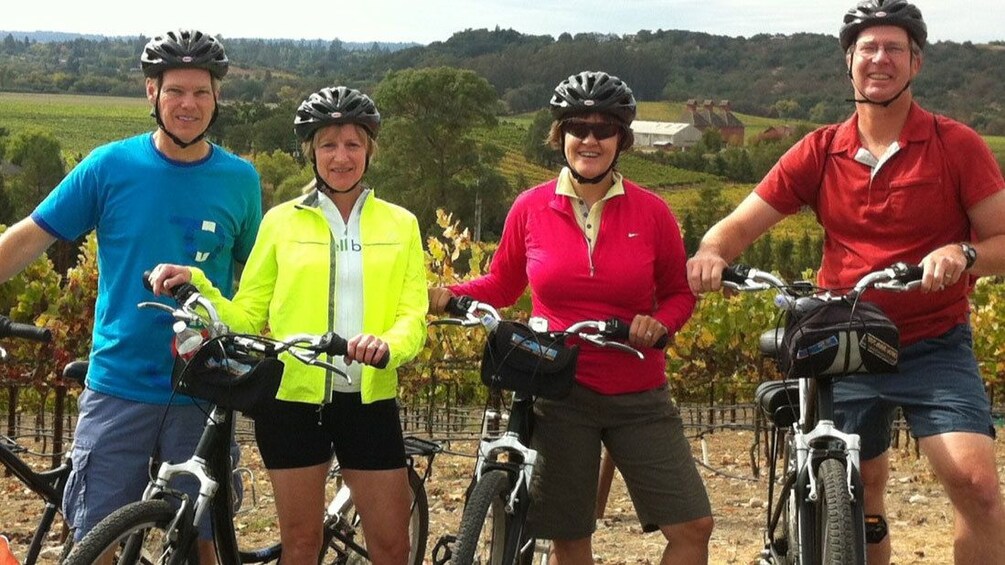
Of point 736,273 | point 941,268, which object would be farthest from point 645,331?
point 941,268

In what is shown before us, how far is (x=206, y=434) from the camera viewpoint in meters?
3.88

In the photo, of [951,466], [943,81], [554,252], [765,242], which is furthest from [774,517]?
[943,81]

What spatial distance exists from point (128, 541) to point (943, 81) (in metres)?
112

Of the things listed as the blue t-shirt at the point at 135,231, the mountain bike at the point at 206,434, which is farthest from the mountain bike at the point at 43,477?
the mountain bike at the point at 206,434

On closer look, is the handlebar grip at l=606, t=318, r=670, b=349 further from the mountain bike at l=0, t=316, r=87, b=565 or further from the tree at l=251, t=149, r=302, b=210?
the tree at l=251, t=149, r=302, b=210

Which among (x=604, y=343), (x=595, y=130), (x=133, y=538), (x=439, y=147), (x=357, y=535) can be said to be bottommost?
(x=439, y=147)

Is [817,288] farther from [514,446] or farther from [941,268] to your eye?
[514,446]

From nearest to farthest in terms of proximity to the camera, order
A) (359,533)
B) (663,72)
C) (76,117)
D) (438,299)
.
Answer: (438,299), (359,533), (76,117), (663,72)

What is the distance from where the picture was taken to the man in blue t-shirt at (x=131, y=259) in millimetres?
4168

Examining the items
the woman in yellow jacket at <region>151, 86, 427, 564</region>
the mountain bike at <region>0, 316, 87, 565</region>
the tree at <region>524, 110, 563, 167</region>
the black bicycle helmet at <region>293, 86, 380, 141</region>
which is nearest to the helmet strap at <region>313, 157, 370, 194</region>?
the woman in yellow jacket at <region>151, 86, 427, 564</region>

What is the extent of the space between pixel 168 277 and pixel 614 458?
5.24ft

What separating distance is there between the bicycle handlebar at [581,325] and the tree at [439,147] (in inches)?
2055

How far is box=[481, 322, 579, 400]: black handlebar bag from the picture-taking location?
417 centimetres

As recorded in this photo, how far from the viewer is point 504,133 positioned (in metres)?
91.4
